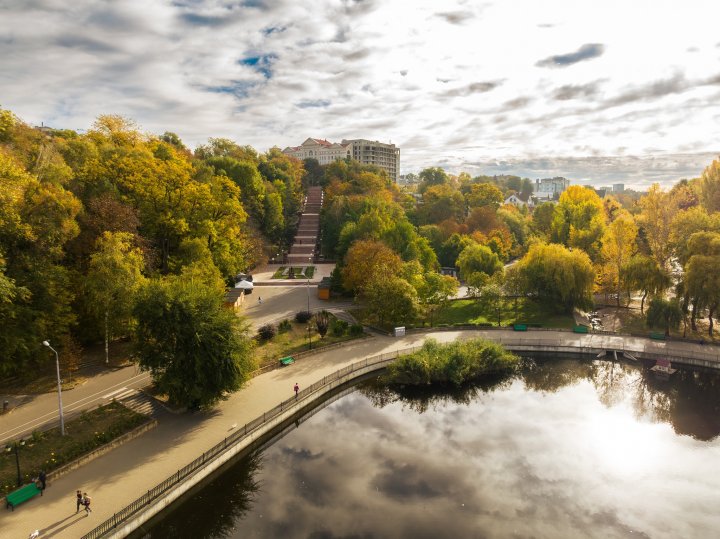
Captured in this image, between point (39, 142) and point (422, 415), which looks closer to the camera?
point (422, 415)

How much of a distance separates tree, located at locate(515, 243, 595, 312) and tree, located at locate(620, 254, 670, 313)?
3.54m

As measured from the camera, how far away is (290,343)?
37188 millimetres

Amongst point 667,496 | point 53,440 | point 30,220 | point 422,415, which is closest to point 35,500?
point 53,440

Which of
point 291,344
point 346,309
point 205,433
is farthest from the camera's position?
point 346,309

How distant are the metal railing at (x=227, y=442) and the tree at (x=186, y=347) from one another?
260 centimetres

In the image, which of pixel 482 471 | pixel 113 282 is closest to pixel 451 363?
pixel 482 471

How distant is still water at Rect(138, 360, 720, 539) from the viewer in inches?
732

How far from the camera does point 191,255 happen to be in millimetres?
38250

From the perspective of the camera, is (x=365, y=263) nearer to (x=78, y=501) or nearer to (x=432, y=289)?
(x=432, y=289)

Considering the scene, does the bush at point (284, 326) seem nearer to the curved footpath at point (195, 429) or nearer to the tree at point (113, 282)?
the curved footpath at point (195, 429)

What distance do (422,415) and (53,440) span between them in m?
20.2

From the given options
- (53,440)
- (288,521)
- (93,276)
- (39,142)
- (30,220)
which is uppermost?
(39,142)

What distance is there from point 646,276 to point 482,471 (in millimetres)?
32052

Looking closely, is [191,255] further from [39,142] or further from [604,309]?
[604,309]
